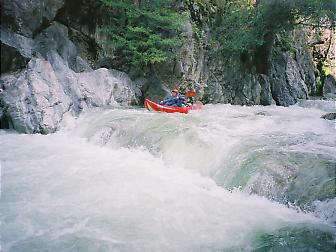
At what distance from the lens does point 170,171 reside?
5887mm

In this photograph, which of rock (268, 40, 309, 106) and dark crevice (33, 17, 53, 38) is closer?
dark crevice (33, 17, 53, 38)

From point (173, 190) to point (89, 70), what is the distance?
819 centimetres

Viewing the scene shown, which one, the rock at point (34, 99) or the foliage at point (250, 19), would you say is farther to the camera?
the foliage at point (250, 19)

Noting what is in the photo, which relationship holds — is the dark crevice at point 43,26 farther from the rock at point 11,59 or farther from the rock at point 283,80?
the rock at point 283,80

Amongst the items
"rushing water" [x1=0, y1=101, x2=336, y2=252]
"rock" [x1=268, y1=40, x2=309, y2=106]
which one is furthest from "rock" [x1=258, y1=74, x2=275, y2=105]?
"rushing water" [x1=0, y1=101, x2=336, y2=252]

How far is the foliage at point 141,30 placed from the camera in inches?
489

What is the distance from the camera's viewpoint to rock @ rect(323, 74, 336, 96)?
2332 cm

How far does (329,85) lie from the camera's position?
930 inches

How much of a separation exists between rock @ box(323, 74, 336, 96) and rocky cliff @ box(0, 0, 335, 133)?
3795mm

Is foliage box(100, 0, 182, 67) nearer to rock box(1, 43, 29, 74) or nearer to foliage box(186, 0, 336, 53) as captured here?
foliage box(186, 0, 336, 53)

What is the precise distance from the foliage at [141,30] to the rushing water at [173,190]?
5448mm

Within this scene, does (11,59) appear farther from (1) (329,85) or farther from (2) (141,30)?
(1) (329,85)

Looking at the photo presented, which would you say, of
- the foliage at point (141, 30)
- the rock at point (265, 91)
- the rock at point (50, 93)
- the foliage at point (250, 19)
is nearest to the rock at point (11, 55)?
the rock at point (50, 93)

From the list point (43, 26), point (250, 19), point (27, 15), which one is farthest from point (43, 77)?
point (250, 19)
